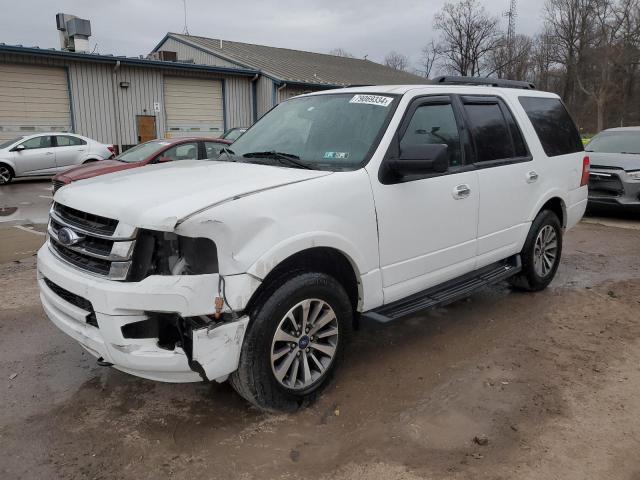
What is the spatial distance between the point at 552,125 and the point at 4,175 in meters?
15.2

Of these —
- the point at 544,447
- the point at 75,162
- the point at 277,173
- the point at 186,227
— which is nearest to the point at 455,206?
the point at 277,173

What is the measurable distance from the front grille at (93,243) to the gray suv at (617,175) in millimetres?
9004

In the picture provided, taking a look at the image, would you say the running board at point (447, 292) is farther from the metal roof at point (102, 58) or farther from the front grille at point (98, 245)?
the metal roof at point (102, 58)

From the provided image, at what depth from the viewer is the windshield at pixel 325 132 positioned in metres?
3.63

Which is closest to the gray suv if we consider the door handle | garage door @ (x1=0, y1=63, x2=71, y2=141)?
the door handle

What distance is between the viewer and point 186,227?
2.63m

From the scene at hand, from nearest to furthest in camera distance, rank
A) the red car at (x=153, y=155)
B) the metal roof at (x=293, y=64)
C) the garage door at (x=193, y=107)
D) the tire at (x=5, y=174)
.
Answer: the red car at (x=153, y=155)
the tire at (x=5, y=174)
the garage door at (x=193, y=107)
the metal roof at (x=293, y=64)

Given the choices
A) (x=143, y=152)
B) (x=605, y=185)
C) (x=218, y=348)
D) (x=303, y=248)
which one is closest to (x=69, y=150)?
(x=143, y=152)

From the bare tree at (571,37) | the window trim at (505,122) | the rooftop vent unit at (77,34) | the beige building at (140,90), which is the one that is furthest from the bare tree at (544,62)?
the window trim at (505,122)

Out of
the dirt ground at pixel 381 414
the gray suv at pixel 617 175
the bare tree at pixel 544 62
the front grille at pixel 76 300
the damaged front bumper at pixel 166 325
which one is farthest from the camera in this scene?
the bare tree at pixel 544 62

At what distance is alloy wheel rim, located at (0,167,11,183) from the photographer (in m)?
15.3

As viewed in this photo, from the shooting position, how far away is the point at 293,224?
299cm

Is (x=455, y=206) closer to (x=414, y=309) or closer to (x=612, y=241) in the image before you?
(x=414, y=309)

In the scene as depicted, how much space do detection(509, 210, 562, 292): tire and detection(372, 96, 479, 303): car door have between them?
3.71 ft
